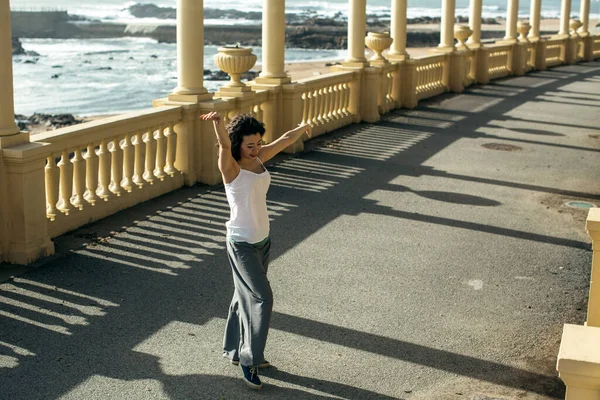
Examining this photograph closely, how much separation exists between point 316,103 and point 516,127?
4.78 m

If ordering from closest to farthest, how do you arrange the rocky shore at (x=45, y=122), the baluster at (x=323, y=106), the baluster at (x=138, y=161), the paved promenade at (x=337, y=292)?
the paved promenade at (x=337, y=292), the baluster at (x=138, y=161), the baluster at (x=323, y=106), the rocky shore at (x=45, y=122)

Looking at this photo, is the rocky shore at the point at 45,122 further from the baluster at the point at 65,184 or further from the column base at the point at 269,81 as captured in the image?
the baluster at the point at 65,184

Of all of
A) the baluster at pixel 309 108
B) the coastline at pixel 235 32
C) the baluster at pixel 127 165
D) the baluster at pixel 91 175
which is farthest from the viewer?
the coastline at pixel 235 32

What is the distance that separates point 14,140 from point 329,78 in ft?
30.2

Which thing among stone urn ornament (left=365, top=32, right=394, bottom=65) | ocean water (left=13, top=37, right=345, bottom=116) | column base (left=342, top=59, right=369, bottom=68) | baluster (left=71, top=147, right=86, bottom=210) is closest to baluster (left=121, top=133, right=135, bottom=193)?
baluster (left=71, top=147, right=86, bottom=210)

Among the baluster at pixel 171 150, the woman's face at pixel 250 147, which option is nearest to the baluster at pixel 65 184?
the baluster at pixel 171 150

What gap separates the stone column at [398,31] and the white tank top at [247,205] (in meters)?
15.4

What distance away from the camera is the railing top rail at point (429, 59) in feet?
71.7

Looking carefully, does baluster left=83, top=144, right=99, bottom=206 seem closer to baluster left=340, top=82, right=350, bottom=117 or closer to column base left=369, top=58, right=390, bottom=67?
baluster left=340, top=82, right=350, bottom=117

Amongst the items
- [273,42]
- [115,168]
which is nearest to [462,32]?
[273,42]

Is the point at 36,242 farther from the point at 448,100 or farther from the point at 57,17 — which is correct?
the point at 57,17

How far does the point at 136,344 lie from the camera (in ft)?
21.2

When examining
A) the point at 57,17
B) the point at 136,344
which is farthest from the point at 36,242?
the point at 57,17

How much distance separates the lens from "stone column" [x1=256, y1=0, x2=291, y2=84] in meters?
14.5
